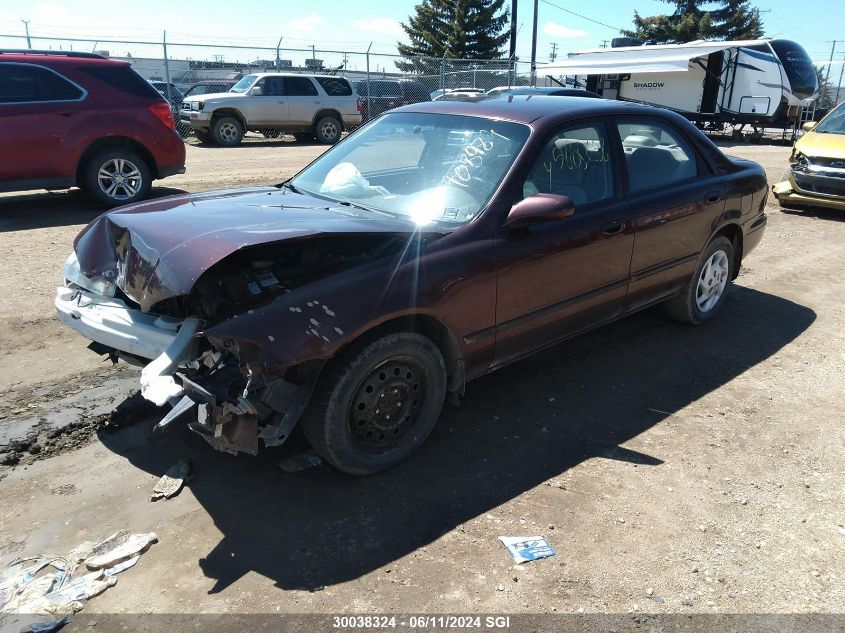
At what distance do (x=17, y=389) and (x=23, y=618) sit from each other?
6.84 feet

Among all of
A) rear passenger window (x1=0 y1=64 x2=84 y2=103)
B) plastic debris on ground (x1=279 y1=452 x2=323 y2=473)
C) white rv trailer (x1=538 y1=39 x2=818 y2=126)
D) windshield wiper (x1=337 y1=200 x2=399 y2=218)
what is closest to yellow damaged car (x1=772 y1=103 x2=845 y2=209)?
windshield wiper (x1=337 y1=200 x2=399 y2=218)

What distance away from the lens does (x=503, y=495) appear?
324cm

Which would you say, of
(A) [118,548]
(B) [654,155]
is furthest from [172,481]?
(B) [654,155]

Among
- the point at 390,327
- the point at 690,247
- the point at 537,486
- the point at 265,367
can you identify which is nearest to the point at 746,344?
the point at 690,247

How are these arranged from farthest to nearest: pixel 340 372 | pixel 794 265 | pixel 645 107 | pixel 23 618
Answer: pixel 794 265
pixel 645 107
pixel 340 372
pixel 23 618

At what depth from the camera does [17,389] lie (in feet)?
13.5

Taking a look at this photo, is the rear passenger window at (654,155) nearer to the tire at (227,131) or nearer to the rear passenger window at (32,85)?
the rear passenger window at (32,85)

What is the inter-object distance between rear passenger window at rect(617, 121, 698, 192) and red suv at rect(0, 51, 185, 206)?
6896 millimetres

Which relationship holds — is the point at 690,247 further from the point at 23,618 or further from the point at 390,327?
the point at 23,618

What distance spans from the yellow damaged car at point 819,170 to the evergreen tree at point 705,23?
41262 millimetres

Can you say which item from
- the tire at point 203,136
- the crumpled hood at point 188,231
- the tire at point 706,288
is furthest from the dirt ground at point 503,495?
the tire at point 203,136

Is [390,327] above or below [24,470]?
above

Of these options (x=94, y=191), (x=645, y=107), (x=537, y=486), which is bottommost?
(x=537, y=486)

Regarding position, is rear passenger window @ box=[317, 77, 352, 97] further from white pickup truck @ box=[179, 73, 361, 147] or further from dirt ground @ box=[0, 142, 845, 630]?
dirt ground @ box=[0, 142, 845, 630]
